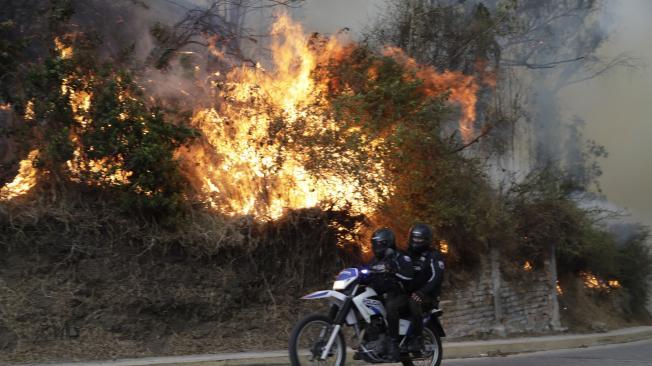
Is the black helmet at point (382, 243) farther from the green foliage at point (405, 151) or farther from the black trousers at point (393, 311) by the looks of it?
the green foliage at point (405, 151)

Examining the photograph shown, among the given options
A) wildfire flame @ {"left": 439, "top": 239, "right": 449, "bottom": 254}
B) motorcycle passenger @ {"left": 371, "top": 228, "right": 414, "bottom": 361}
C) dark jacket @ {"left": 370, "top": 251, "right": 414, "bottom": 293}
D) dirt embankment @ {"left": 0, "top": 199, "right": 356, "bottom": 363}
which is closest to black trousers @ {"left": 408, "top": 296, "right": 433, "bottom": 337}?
motorcycle passenger @ {"left": 371, "top": 228, "right": 414, "bottom": 361}

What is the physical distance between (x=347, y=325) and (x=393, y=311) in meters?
0.54

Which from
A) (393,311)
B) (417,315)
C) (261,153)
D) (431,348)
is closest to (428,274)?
(417,315)

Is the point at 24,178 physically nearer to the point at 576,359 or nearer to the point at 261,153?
the point at 261,153

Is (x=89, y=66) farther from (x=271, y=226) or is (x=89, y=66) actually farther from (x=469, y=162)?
(x=469, y=162)

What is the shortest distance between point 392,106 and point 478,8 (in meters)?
6.10

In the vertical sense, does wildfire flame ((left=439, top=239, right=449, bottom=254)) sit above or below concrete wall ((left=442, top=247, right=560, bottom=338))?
above

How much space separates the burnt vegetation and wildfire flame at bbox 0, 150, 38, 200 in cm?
11

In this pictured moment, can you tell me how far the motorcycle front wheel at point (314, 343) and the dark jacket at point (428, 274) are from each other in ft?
3.72

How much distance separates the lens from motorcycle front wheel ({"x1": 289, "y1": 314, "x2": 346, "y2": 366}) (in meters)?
6.88

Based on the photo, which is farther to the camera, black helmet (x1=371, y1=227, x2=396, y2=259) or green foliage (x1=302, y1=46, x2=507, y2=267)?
green foliage (x1=302, y1=46, x2=507, y2=267)

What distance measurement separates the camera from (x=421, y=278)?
7.64m

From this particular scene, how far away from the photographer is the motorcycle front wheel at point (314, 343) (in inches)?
271

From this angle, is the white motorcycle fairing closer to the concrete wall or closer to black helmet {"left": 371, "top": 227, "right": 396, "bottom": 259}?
black helmet {"left": 371, "top": 227, "right": 396, "bottom": 259}
